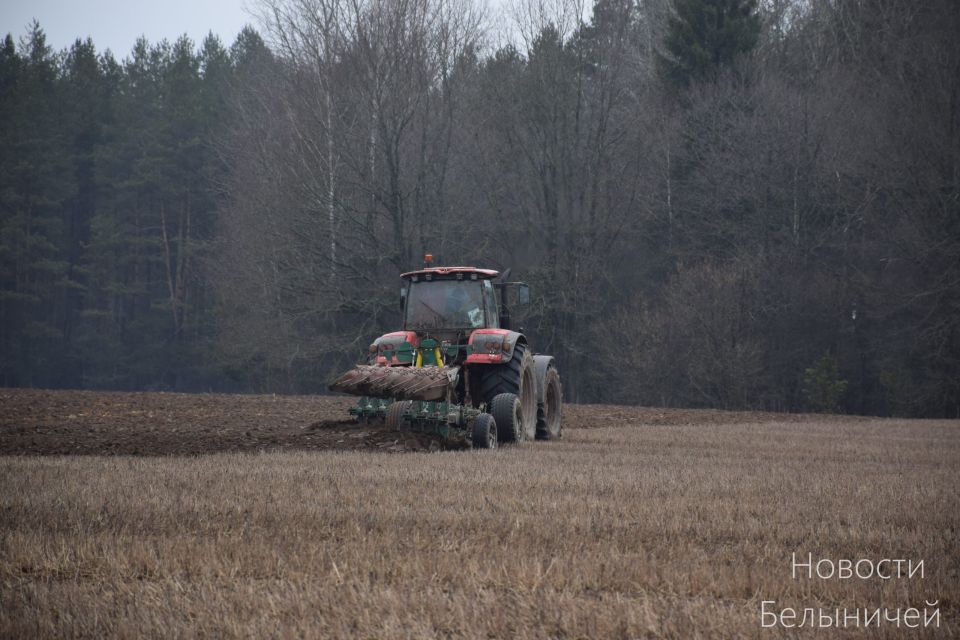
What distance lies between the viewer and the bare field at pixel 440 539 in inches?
181

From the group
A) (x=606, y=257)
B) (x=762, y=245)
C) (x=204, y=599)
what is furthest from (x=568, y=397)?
(x=204, y=599)

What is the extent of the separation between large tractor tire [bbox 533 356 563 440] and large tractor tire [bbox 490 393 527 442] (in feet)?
5.98

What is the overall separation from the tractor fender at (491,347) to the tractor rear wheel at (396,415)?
1.38m

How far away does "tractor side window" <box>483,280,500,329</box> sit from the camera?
14141 mm

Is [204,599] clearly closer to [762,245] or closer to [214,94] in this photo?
[762,245]

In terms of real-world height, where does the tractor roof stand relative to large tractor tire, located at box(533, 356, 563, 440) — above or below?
above

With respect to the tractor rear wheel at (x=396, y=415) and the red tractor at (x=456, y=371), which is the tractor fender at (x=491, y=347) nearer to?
the red tractor at (x=456, y=371)

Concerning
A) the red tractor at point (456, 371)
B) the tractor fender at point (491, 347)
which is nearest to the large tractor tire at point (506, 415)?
the red tractor at point (456, 371)

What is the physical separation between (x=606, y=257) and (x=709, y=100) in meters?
6.55

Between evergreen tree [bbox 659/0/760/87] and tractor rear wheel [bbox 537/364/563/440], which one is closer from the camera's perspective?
tractor rear wheel [bbox 537/364/563/440]

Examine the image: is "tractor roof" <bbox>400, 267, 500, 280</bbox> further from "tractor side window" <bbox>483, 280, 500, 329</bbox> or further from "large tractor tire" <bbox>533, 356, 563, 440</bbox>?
"large tractor tire" <bbox>533, 356, 563, 440</bbox>

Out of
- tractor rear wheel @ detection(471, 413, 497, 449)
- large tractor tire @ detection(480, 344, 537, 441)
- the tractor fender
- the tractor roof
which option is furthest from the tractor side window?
tractor rear wheel @ detection(471, 413, 497, 449)

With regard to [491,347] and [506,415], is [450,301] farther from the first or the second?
[506,415]

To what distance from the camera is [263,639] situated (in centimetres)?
428
